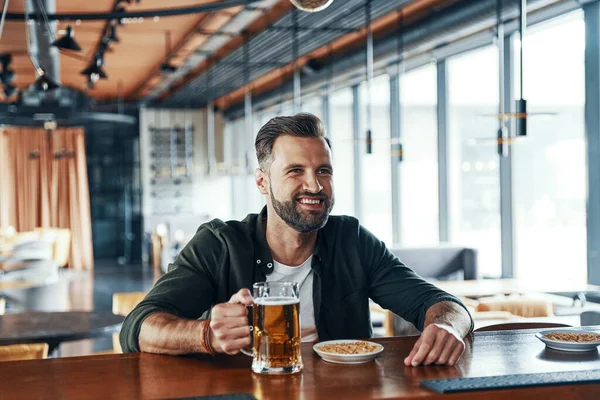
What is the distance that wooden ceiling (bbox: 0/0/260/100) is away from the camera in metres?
8.41


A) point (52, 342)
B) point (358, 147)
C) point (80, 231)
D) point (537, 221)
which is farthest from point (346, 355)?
point (80, 231)

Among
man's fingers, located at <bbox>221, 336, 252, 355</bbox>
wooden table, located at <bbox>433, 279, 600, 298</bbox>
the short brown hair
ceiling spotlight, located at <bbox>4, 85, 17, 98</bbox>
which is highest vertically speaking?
ceiling spotlight, located at <bbox>4, 85, 17, 98</bbox>

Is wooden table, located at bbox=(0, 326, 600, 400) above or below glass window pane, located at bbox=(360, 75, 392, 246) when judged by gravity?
below

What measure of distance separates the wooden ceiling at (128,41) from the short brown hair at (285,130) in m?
5.18

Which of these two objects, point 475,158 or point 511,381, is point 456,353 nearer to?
point 511,381

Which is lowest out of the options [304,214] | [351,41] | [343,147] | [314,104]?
[304,214]

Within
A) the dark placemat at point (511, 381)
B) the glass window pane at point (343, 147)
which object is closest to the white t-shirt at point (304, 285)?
the dark placemat at point (511, 381)

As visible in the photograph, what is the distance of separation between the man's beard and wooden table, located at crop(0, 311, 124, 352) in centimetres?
196

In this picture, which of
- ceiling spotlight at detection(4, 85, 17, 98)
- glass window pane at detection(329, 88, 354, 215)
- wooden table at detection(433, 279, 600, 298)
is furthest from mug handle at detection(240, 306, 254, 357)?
glass window pane at detection(329, 88, 354, 215)

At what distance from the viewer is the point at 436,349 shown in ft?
5.51

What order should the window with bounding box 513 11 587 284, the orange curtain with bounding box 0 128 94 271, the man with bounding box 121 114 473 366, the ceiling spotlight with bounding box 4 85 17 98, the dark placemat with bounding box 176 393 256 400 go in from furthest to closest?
the orange curtain with bounding box 0 128 94 271 < the ceiling spotlight with bounding box 4 85 17 98 < the window with bounding box 513 11 587 284 < the man with bounding box 121 114 473 366 < the dark placemat with bounding box 176 393 256 400

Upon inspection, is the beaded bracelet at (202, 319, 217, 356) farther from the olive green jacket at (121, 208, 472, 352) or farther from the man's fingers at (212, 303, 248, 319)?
the olive green jacket at (121, 208, 472, 352)

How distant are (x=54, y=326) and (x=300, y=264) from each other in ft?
6.74

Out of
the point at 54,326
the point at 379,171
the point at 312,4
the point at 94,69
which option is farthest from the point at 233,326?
the point at 379,171
